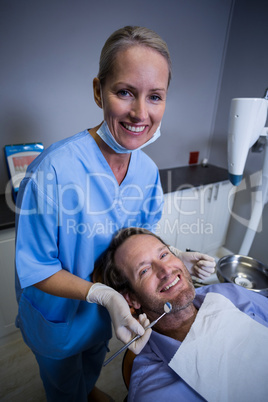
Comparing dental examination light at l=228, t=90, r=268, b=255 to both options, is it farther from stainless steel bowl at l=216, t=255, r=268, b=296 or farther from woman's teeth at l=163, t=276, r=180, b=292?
woman's teeth at l=163, t=276, r=180, b=292

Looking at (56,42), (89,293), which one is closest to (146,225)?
(89,293)

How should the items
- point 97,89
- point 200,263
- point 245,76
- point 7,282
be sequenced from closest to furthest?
point 97,89 < point 200,263 < point 7,282 < point 245,76

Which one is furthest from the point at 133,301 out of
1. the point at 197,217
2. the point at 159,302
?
the point at 197,217

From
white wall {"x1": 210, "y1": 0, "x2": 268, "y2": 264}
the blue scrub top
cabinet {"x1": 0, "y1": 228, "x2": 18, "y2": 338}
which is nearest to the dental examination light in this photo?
the blue scrub top

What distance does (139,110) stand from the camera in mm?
721

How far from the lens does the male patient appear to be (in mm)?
752

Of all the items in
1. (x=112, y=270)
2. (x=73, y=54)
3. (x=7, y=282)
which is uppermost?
(x=73, y=54)

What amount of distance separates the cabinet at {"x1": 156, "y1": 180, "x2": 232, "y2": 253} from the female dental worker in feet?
3.14

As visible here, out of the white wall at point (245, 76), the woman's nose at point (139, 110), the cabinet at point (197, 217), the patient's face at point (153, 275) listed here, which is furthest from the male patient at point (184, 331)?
the white wall at point (245, 76)

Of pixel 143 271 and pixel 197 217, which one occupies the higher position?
pixel 143 271

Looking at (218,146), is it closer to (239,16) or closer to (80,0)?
(239,16)

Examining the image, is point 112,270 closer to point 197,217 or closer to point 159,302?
point 159,302

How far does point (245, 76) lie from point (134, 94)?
1814 mm

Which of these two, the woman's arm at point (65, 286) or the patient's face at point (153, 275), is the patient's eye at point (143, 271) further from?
the woman's arm at point (65, 286)
